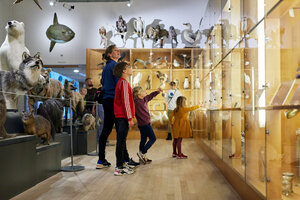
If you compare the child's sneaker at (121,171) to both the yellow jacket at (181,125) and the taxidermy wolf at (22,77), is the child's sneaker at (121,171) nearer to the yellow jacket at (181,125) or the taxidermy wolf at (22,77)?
the taxidermy wolf at (22,77)

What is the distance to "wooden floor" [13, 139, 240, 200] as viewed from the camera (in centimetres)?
263

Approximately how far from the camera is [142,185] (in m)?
3.02

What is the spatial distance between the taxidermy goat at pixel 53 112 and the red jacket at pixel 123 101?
83 centimetres

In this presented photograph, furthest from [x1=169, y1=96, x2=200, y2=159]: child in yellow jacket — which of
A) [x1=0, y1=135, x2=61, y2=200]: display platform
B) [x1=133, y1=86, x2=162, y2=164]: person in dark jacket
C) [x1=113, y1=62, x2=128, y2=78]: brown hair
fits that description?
[x1=0, y1=135, x2=61, y2=200]: display platform

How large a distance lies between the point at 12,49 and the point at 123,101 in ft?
4.78

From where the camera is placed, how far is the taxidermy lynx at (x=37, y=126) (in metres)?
3.13

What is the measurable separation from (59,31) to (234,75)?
6014mm

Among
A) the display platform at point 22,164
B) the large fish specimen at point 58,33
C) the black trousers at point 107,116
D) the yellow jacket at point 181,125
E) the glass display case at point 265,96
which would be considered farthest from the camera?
the large fish specimen at point 58,33

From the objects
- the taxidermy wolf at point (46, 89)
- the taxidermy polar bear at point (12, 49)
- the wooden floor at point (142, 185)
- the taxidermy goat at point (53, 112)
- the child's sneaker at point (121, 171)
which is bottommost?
the wooden floor at point (142, 185)

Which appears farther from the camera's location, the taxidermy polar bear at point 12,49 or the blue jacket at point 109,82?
the blue jacket at point 109,82

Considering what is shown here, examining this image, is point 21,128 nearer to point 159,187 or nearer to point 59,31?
point 159,187

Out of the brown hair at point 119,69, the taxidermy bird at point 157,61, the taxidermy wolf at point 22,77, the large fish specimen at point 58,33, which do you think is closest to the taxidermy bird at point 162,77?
the taxidermy bird at point 157,61

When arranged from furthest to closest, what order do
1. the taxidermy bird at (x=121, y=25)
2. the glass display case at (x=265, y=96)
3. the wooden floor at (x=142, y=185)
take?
the taxidermy bird at (x=121, y=25) < the wooden floor at (x=142, y=185) < the glass display case at (x=265, y=96)

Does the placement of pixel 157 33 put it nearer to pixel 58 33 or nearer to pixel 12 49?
pixel 58 33
